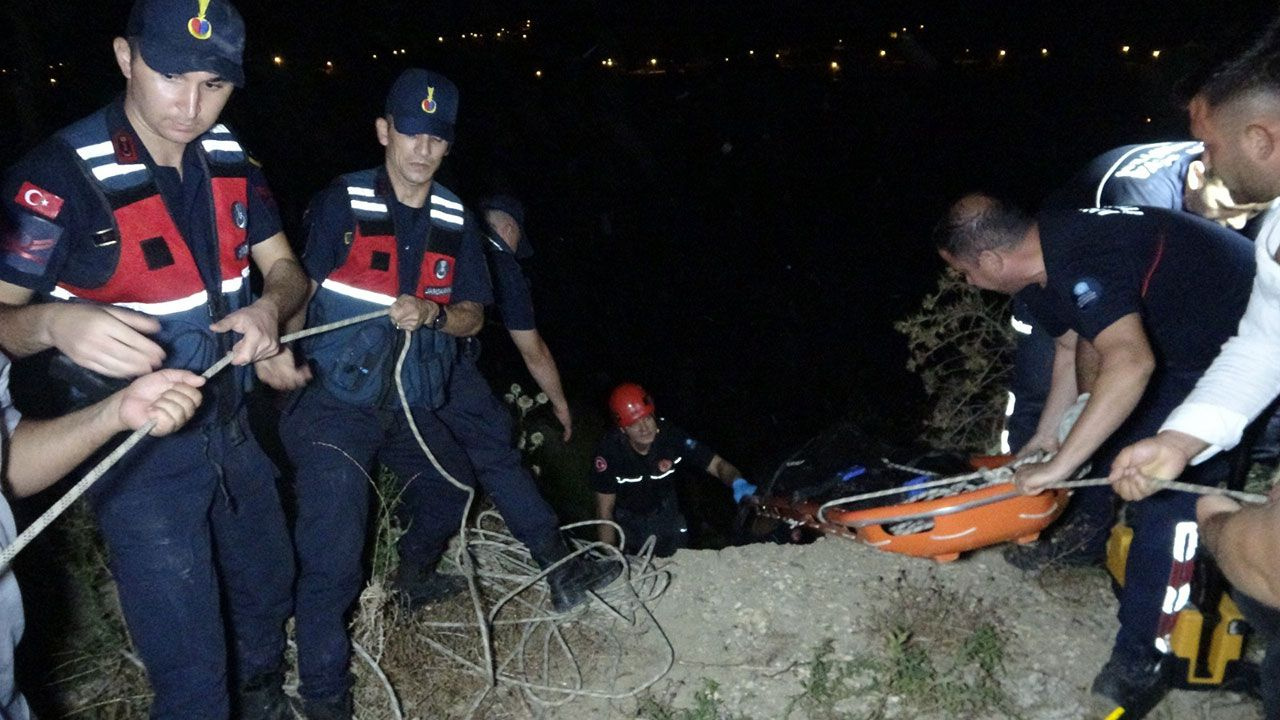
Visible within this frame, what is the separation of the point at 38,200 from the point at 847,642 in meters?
3.04

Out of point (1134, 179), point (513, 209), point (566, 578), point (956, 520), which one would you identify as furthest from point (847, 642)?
point (513, 209)

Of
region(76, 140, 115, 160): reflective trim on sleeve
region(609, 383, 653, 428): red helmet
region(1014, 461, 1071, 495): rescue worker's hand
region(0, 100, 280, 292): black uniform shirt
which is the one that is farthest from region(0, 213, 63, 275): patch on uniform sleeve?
region(609, 383, 653, 428): red helmet

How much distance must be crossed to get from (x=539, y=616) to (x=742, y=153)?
26.7 meters

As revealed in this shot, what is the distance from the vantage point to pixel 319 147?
1977cm

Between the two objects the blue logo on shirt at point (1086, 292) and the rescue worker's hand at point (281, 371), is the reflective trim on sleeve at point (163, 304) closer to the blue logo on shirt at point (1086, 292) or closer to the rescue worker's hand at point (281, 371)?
the rescue worker's hand at point (281, 371)

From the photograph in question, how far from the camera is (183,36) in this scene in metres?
2.16

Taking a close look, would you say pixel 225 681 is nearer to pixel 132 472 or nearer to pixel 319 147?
pixel 132 472

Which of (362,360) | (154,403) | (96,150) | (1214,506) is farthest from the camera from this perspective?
(362,360)

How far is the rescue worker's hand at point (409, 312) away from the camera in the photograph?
2752mm

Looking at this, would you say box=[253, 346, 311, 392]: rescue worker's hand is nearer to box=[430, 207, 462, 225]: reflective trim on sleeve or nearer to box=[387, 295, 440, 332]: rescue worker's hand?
box=[387, 295, 440, 332]: rescue worker's hand

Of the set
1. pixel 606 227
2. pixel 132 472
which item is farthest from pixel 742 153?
pixel 132 472

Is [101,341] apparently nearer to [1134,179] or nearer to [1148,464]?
[1148,464]

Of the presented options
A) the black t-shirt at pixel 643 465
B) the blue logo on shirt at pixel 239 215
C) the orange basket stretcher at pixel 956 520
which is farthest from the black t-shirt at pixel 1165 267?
the black t-shirt at pixel 643 465

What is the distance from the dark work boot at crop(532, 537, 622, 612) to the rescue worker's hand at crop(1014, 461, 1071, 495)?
1726 millimetres
